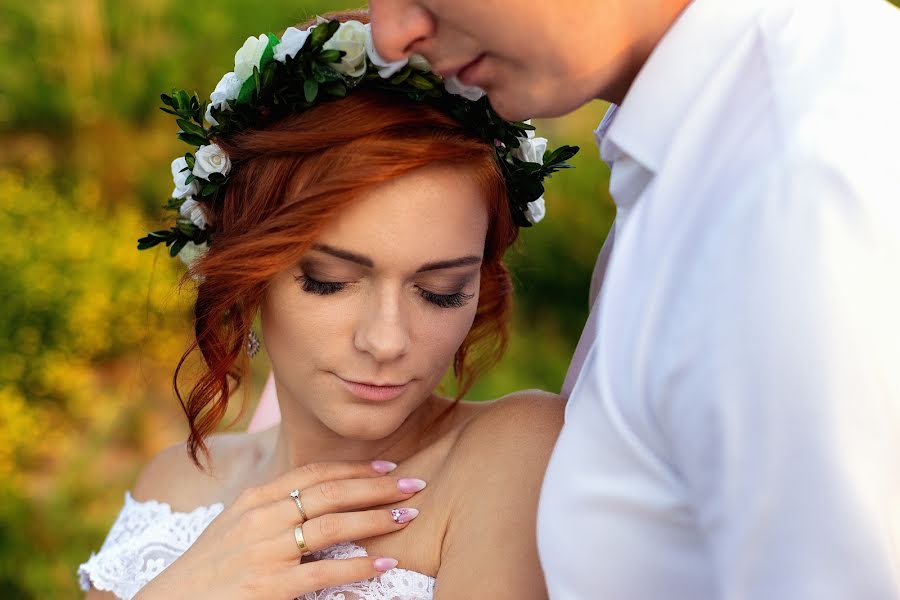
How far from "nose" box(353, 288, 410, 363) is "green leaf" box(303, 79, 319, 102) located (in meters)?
0.43

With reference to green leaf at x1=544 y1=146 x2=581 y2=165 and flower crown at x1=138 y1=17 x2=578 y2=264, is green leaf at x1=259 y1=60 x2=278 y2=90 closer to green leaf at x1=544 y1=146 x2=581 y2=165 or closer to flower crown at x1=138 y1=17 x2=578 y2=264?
flower crown at x1=138 y1=17 x2=578 y2=264

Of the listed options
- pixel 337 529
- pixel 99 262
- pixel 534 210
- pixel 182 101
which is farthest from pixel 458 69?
pixel 99 262

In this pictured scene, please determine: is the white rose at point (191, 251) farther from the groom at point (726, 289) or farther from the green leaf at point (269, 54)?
the groom at point (726, 289)

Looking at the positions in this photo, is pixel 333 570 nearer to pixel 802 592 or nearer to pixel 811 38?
pixel 802 592

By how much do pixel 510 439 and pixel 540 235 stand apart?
4.72 m

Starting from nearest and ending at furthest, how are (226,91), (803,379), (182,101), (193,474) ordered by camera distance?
1. (803,379)
2. (226,91)
3. (182,101)
4. (193,474)

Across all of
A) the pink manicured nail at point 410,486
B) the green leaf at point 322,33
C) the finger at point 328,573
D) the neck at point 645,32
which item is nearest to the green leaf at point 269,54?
the green leaf at point 322,33

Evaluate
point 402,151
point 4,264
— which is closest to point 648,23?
point 402,151

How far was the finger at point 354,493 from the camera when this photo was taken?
7.22 ft

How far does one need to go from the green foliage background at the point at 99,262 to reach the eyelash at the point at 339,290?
2228 mm

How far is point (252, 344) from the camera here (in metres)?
2.55

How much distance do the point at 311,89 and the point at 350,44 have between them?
0.12 metres

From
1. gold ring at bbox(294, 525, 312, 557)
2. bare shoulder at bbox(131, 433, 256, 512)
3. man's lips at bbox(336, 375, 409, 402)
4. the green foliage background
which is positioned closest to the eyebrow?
man's lips at bbox(336, 375, 409, 402)

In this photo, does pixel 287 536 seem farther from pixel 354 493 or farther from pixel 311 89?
pixel 311 89
